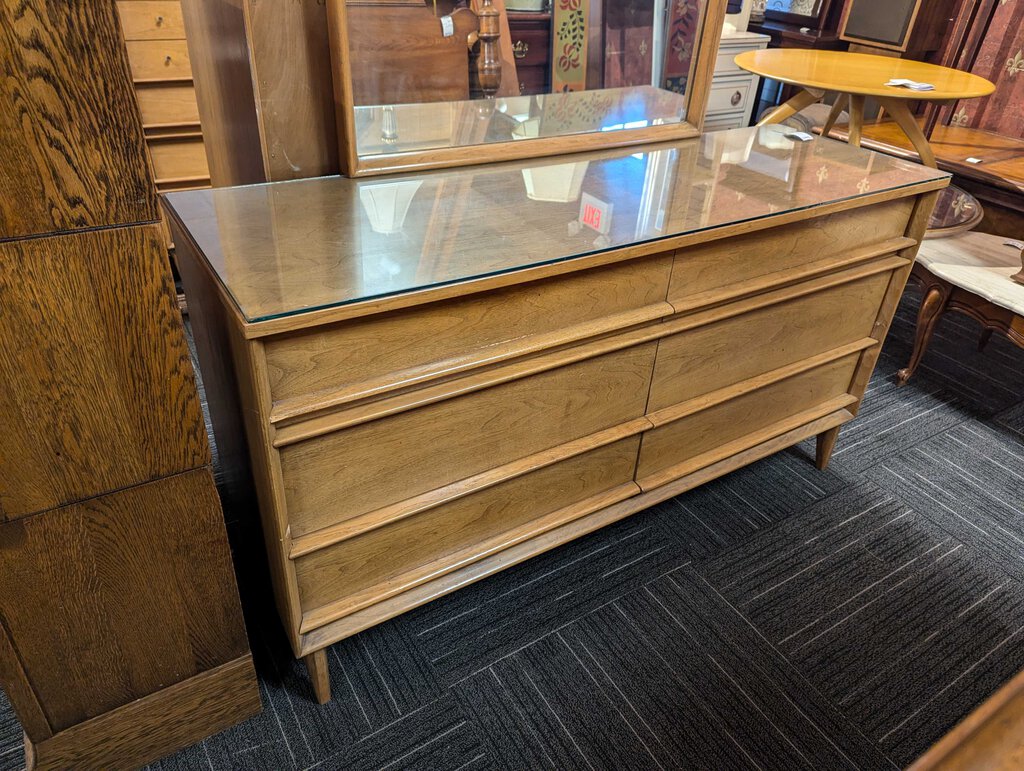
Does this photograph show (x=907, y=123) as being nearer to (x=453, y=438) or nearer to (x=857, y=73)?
(x=857, y=73)

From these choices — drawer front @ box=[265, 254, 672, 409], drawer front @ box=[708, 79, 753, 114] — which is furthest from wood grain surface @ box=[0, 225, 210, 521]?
drawer front @ box=[708, 79, 753, 114]

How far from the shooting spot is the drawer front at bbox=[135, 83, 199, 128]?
1.79 metres

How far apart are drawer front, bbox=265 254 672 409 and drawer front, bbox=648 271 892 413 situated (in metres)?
0.14

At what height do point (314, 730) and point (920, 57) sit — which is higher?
point (920, 57)

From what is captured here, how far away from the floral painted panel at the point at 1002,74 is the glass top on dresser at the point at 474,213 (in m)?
1.93

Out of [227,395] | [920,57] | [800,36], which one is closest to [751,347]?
[227,395]

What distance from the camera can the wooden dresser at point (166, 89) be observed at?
169 centimetres

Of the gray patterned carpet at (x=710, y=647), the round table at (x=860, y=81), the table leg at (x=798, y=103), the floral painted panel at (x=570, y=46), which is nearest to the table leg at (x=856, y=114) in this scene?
the round table at (x=860, y=81)

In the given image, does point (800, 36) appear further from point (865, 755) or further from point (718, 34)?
point (865, 755)

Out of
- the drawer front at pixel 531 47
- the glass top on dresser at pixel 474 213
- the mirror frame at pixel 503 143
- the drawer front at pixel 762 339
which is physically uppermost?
the drawer front at pixel 531 47

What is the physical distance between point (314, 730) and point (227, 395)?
504 mm

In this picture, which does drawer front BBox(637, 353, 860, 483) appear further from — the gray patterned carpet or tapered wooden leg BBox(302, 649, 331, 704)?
tapered wooden leg BBox(302, 649, 331, 704)

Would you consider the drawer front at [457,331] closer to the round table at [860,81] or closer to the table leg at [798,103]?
the round table at [860,81]

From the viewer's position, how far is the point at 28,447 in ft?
2.31
